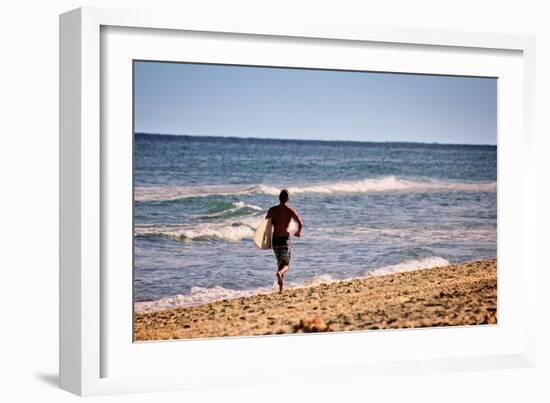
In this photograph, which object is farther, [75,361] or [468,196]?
[468,196]

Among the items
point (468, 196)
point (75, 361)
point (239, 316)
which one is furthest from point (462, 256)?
point (75, 361)

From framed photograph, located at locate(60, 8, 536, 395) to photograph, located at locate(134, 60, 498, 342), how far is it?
0.02 meters

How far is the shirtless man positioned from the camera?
33.6 ft

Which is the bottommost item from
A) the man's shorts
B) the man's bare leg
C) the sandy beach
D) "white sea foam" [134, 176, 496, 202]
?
the sandy beach

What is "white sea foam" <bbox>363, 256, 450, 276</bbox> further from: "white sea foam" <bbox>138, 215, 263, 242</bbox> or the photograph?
"white sea foam" <bbox>138, 215, 263, 242</bbox>

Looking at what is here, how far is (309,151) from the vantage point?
34.3 ft

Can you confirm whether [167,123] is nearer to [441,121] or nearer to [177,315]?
[177,315]

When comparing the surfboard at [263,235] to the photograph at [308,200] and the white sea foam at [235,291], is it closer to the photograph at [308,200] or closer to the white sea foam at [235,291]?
the photograph at [308,200]

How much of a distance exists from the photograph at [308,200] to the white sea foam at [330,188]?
0.04 feet

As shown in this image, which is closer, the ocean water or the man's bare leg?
the ocean water

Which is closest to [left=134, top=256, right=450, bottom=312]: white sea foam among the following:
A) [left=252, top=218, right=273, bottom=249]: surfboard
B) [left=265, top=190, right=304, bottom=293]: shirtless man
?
[left=265, top=190, right=304, bottom=293]: shirtless man

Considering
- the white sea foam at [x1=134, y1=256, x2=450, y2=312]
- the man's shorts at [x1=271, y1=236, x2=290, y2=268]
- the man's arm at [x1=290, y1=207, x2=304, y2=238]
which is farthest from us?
the man's arm at [x1=290, y1=207, x2=304, y2=238]

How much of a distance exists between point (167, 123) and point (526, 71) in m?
3.46

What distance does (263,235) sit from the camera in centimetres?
1027
